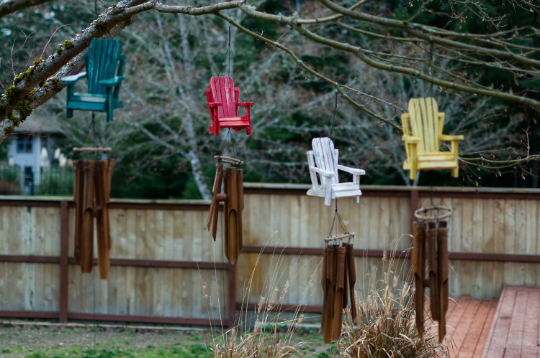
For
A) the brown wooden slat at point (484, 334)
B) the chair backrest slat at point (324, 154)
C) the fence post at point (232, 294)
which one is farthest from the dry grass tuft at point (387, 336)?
the fence post at point (232, 294)

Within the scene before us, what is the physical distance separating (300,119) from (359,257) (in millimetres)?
6017

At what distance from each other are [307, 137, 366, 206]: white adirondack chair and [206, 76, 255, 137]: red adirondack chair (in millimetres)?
477

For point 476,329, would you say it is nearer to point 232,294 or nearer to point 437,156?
point 232,294

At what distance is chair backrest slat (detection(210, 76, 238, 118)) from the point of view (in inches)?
150

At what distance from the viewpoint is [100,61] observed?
312cm

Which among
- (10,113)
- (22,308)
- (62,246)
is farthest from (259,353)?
(22,308)

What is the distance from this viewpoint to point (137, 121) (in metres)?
12.0

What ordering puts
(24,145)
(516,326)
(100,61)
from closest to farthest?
(100,61)
(516,326)
(24,145)

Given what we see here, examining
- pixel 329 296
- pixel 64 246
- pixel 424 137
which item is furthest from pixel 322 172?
pixel 64 246

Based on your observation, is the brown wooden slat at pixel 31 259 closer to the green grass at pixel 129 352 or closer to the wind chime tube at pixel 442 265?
the green grass at pixel 129 352

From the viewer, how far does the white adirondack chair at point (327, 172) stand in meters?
3.62

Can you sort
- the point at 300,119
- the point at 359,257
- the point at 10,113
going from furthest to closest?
the point at 300,119 < the point at 359,257 < the point at 10,113

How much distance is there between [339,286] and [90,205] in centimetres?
151

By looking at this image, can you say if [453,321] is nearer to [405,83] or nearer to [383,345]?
[383,345]
